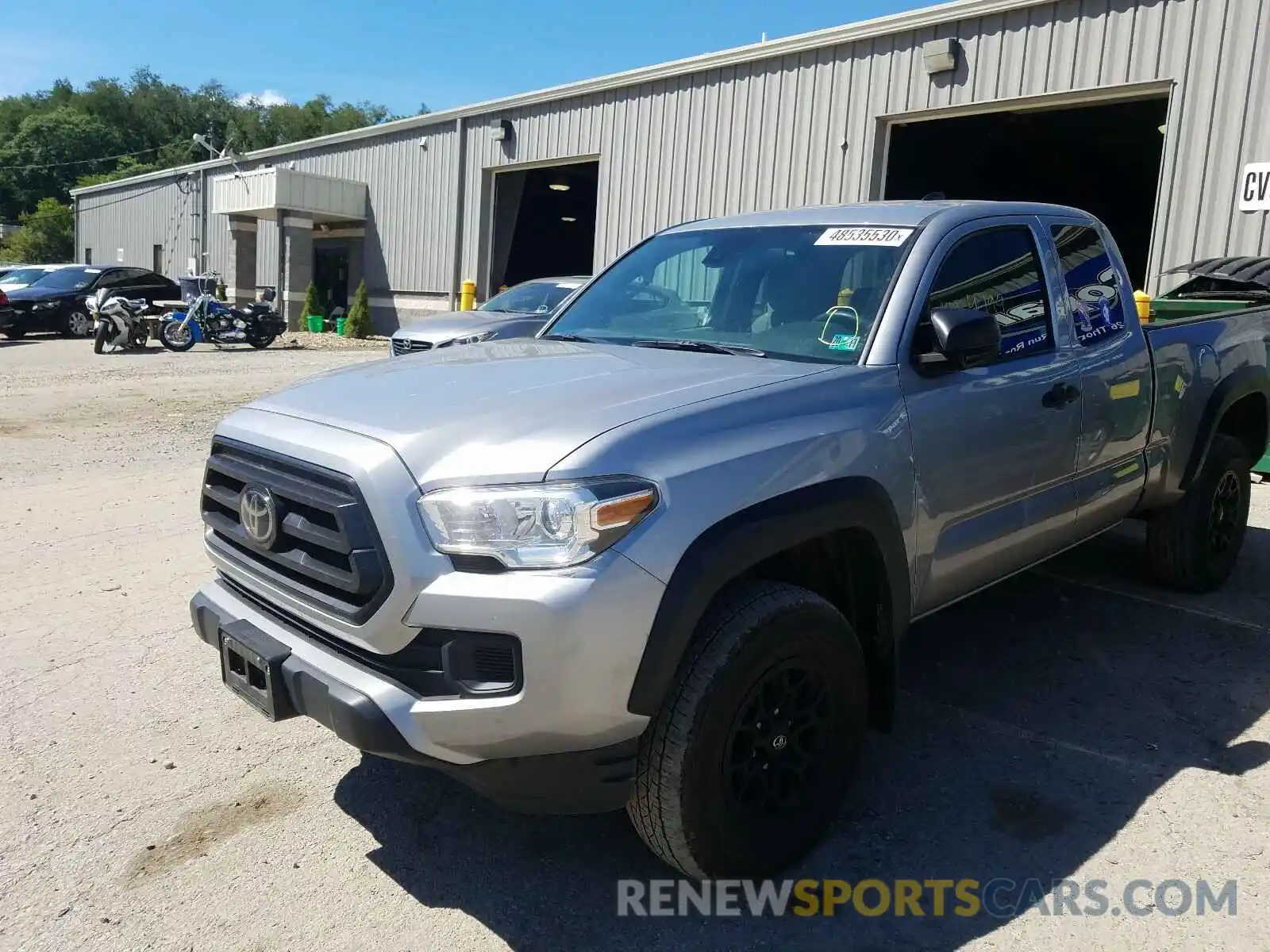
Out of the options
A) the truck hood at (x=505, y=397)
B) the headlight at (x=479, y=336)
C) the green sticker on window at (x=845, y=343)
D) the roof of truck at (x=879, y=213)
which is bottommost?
the headlight at (x=479, y=336)

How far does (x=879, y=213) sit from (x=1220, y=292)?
5.94 metres

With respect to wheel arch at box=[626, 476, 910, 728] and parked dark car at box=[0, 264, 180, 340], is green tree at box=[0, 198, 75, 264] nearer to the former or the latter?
parked dark car at box=[0, 264, 180, 340]

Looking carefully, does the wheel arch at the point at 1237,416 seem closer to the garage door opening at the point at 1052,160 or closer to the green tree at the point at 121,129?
the garage door opening at the point at 1052,160

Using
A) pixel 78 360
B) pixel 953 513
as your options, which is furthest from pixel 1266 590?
pixel 78 360

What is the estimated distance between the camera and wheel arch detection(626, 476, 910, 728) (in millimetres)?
2393

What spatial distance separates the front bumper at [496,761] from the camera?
2.39 metres

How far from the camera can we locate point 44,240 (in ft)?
232

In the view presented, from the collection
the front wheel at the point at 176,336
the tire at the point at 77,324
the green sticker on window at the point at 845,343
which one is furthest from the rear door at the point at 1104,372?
the tire at the point at 77,324

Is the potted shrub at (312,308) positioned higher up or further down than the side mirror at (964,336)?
further down

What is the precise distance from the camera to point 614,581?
2301 millimetres

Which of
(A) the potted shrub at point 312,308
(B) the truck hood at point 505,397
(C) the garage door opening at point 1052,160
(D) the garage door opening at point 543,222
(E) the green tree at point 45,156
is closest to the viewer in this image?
(B) the truck hood at point 505,397

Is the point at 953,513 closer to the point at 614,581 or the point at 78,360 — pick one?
the point at 614,581

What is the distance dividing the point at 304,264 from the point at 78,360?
1190 centimetres

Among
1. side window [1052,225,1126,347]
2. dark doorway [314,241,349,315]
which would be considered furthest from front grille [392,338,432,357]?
dark doorway [314,241,349,315]
